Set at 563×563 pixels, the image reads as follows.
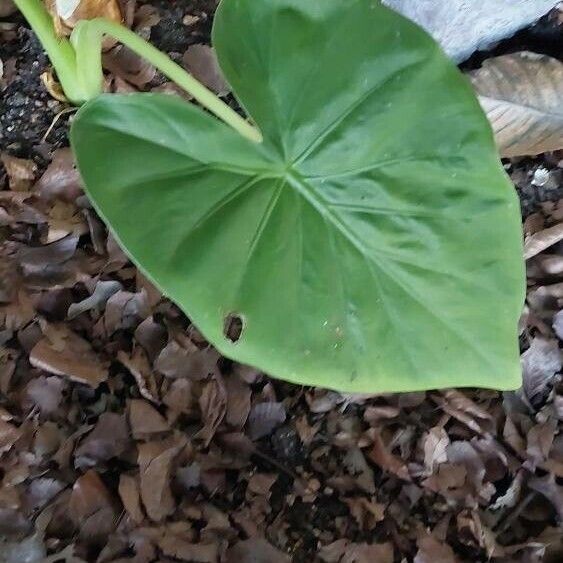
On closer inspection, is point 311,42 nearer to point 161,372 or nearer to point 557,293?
point 161,372

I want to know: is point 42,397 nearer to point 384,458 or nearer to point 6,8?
point 384,458

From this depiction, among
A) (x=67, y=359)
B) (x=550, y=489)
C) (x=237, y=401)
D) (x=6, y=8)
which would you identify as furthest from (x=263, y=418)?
(x=6, y=8)

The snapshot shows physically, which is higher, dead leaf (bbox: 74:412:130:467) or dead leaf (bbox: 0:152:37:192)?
dead leaf (bbox: 0:152:37:192)

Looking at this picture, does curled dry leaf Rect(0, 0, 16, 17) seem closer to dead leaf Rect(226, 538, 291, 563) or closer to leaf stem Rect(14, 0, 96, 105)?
leaf stem Rect(14, 0, 96, 105)

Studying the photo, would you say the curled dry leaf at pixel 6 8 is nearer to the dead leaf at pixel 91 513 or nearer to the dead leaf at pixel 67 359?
the dead leaf at pixel 67 359

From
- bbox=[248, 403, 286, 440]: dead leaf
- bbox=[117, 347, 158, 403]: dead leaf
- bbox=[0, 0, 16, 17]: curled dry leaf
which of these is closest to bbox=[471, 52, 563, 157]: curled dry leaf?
bbox=[248, 403, 286, 440]: dead leaf

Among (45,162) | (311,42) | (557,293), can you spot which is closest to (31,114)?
(45,162)

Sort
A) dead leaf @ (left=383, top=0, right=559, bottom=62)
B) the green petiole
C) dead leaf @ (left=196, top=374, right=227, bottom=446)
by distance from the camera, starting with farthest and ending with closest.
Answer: dead leaf @ (left=383, top=0, right=559, bottom=62)
dead leaf @ (left=196, top=374, right=227, bottom=446)
the green petiole
